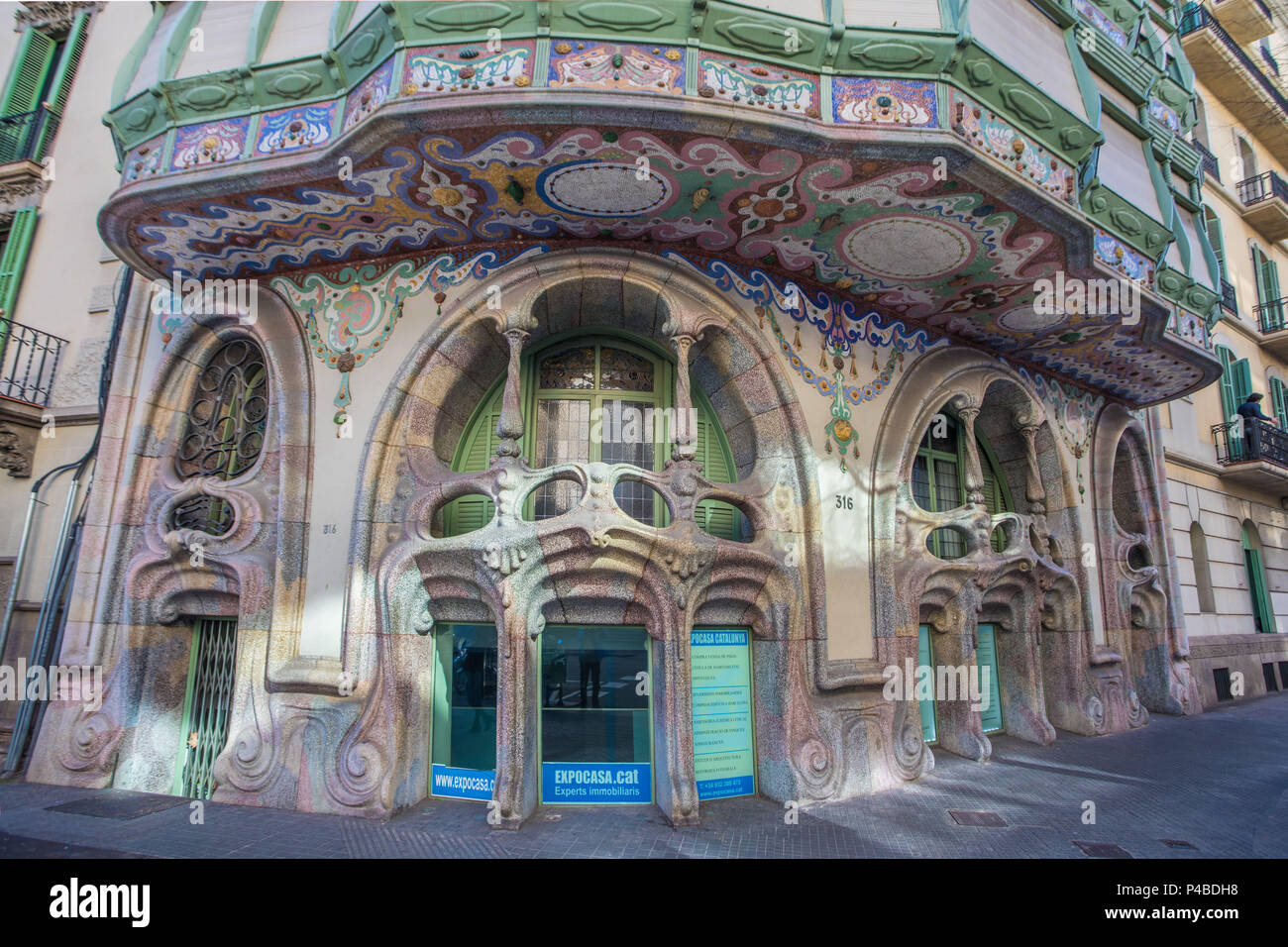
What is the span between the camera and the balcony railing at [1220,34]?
14.9 m

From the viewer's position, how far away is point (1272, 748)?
9414mm

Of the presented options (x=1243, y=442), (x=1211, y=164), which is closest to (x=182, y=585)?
(x=1243, y=442)

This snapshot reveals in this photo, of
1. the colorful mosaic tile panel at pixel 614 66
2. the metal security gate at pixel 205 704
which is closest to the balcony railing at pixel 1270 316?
the colorful mosaic tile panel at pixel 614 66

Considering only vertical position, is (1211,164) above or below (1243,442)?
above

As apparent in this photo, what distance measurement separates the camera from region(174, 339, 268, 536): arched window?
827cm

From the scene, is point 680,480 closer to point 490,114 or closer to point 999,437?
point 490,114

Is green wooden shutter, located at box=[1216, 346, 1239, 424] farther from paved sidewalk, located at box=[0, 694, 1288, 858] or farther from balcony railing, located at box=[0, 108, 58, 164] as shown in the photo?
balcony railing, located at box=[0, 108, 58, 164]

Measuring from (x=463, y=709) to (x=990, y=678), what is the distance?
7.63 metres

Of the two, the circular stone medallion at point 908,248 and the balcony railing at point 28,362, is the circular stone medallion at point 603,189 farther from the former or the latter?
the balcony railing at point 28,362

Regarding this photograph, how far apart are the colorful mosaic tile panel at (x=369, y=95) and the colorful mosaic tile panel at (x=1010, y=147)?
4977 millimetres

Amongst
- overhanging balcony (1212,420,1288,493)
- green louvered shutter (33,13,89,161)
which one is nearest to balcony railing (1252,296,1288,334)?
overhanging balcony (1212,420,1288,493)

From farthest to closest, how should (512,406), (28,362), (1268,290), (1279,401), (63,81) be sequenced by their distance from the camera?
(1268,290) → (1279,401) → (63,81) → (28,362) → (512,406)

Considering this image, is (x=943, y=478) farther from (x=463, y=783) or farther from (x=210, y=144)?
(x=210, y=144)

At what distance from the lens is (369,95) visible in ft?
20.0
